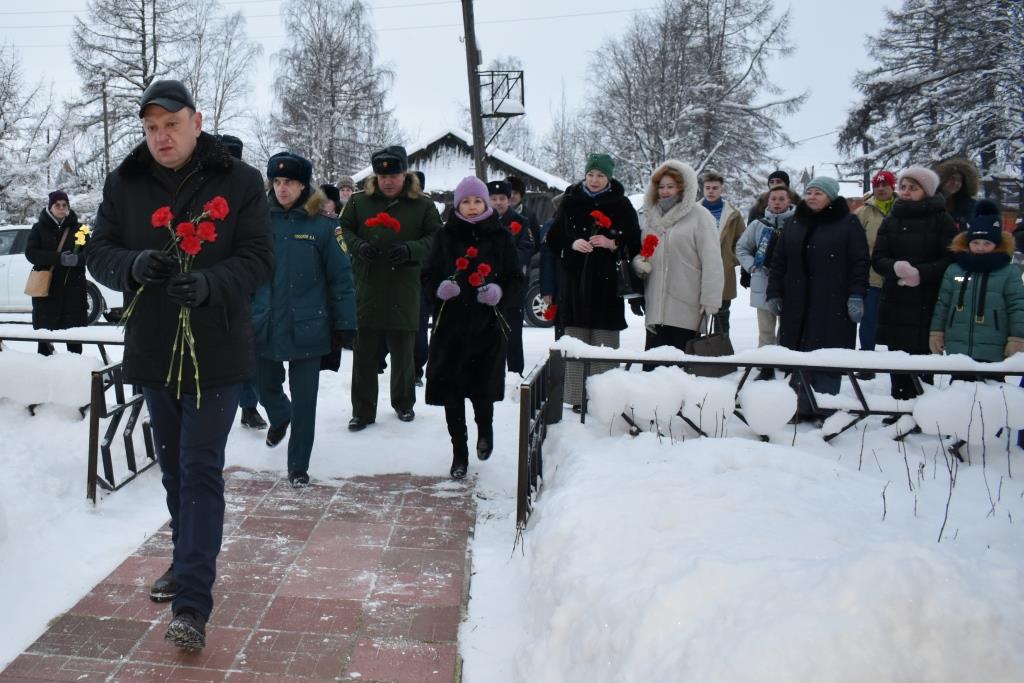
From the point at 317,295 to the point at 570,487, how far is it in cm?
195

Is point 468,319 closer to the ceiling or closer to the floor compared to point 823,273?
closer to the floor

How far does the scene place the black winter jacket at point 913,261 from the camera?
5.52m

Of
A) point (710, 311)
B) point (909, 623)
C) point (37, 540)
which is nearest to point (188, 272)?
point (37, 540)

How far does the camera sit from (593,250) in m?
5.46

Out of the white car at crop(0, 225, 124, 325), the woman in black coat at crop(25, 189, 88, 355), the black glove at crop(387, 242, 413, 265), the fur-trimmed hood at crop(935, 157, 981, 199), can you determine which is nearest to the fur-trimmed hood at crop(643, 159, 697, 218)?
the black glove at crop(387, 242, 413, 265)

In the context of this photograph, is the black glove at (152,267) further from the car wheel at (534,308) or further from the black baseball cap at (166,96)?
the car wheel at (534,308)

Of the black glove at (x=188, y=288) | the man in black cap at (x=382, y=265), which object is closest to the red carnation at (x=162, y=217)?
the black glove at (x=188, y=288)

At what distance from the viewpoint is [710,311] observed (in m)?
5.38

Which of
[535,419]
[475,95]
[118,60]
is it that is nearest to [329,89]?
[118,60]

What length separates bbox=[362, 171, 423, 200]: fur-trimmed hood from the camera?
559 centimetres

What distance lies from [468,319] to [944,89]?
83.0ft

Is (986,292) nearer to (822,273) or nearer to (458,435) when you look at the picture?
(822,273)

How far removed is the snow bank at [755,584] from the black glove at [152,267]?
1767mm

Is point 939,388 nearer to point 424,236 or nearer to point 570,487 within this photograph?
point 570,487
